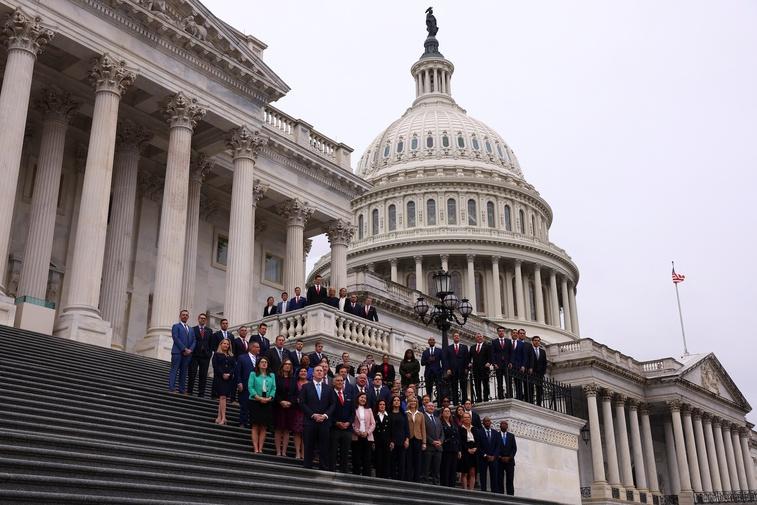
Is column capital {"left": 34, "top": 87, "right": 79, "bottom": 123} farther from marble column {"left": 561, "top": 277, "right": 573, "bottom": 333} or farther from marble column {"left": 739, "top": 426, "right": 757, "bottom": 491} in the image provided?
marble column {"left": 739, "top": 426, "right": 757, "bottom": 491}

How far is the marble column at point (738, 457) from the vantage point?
70.6 meters

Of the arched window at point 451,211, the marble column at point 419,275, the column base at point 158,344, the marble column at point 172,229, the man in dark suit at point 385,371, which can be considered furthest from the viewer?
the arched window at point 451,211

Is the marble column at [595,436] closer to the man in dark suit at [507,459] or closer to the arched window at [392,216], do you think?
the arched window at [392,216]

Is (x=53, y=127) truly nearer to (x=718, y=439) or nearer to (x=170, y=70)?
(x=170, y=70)

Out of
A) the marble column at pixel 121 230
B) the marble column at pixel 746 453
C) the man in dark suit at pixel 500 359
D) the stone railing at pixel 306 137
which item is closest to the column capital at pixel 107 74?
the marble column at pixel 121 230

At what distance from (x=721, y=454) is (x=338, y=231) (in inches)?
1848

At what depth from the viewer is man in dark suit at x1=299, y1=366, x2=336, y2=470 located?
12.9m

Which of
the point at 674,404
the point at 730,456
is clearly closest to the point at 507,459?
the point at 674,404

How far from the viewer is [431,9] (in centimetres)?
11425

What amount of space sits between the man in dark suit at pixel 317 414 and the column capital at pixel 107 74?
14758 millimetres

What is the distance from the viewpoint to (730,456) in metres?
69.4

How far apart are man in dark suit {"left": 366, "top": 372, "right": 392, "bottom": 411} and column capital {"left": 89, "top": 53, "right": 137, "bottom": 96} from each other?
14.2 meters

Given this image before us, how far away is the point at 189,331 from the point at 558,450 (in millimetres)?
9223

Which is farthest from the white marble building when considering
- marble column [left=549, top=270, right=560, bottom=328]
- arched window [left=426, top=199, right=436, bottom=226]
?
arched window [left=426, top=199, right=436, bottom=226]
